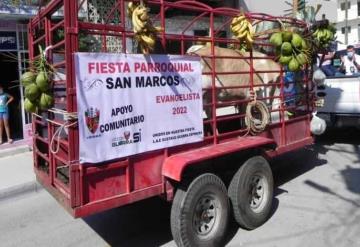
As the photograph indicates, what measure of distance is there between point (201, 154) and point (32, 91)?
168 cm

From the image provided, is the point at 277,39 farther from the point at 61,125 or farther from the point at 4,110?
the point at 4,110

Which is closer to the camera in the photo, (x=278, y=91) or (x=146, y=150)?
(x=146, y=150)

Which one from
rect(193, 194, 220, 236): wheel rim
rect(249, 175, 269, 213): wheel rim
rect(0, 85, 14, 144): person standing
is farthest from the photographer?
rect(0, 85, 14, 144): person standing

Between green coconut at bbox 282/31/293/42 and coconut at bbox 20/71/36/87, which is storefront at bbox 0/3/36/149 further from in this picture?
green coconut at bbox 282/31/293/42

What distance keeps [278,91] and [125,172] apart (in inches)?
111

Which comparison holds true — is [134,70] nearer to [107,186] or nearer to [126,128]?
[126,128]

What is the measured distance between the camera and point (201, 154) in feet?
14.1

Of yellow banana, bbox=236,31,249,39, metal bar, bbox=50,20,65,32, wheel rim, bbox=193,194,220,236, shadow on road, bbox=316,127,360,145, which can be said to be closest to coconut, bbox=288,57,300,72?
yellow banana, bbox=236,31,249,39

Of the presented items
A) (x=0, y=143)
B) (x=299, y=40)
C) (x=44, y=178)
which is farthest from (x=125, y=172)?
(x=0, y=143)

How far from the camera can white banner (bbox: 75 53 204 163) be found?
356 cm

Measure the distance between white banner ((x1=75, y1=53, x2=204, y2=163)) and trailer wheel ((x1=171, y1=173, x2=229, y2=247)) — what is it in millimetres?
483

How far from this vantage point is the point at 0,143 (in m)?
10.5

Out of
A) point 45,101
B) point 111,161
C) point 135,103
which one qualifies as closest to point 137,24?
point 135,103

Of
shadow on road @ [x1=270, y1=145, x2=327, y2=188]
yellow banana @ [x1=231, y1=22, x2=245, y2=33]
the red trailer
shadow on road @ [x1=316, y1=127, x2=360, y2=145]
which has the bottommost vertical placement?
shadow on road @ [x1=270, y1=145, x2=327, y2=188]
